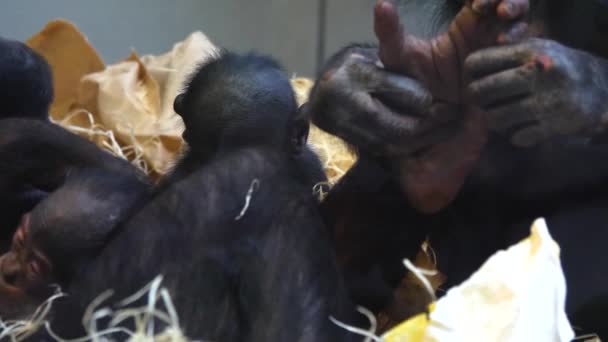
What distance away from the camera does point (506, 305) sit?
681 millimetres

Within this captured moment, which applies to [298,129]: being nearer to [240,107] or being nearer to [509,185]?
[240,107]

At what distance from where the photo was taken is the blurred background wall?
2.01 meters

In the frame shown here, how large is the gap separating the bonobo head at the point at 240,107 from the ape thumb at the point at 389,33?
15 cm

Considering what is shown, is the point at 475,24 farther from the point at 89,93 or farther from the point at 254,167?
the point at 89,93

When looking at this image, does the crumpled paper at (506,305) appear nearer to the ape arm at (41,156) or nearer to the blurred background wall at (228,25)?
the ape arm at (41,156)

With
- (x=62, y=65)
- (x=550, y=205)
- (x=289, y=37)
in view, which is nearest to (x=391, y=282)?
(x=550, y=205)

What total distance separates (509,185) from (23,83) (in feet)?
2.42

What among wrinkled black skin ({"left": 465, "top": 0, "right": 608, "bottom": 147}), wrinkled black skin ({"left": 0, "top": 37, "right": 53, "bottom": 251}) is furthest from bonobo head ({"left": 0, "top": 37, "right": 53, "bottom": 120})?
wrinkled black skin ({"left": 465, "top": 0, "right": 608, "bottom": 147})

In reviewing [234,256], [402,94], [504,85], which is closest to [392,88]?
[402,94]

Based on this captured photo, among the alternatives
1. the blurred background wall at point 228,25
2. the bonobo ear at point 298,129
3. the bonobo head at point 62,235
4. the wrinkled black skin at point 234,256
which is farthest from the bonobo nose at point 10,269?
the blurred background wall at point 228,25

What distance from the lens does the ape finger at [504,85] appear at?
77 cm

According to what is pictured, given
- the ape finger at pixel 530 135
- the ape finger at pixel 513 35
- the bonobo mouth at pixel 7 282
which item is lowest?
the bonobo mouth at pixel 7 282

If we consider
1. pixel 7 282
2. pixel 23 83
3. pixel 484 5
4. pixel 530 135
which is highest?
pixel 484 5

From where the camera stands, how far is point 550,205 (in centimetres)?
97
